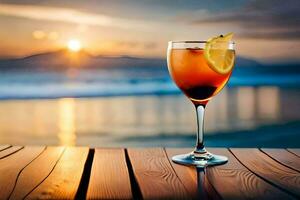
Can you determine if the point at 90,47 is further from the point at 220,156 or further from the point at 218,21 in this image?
the point at 220,156

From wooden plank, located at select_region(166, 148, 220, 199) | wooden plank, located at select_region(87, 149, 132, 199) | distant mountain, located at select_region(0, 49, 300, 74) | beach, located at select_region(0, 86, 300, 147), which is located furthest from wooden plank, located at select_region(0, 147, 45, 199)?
distant mountain, located at select_region(0, 49, 300, 74)

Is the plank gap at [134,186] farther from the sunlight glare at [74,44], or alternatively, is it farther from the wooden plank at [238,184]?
the sunlight glare at [74,44]

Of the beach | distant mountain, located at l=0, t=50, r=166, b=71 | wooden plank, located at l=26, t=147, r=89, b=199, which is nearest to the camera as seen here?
wooden plank, located at l=26, t=147, r=89, b=199

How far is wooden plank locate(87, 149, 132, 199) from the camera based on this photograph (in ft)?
2.89

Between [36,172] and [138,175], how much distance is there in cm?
17

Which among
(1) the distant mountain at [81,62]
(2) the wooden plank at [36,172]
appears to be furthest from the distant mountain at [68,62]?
(2) the wooden plank at [36,172]

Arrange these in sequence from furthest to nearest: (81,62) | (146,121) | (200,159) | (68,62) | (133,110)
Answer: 1. (81,62)
2. (68,62)
3. (133,110)
4. (146,121)
5. (200,159)

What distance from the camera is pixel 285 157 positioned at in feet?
4.03

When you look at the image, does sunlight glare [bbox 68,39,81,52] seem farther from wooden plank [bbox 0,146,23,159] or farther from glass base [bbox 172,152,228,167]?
glass base [bbox 172,152,228,167]

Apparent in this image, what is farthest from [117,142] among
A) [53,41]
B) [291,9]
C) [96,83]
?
[291,9]

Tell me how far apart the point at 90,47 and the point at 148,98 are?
0.77 m

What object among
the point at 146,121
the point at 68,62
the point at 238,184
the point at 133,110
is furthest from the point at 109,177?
the point at 68,62

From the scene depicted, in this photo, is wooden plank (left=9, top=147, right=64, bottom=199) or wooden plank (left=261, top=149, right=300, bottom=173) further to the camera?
wooden plank (left=261, top=149, right=300, bottom=173)

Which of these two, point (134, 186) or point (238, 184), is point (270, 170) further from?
point (134, 186)
